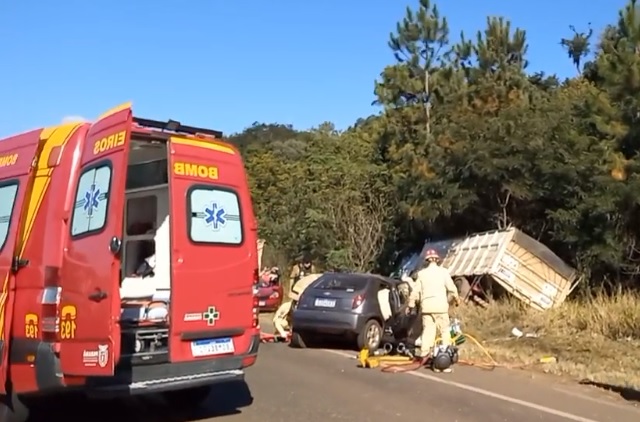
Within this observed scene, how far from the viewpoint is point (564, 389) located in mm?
11469

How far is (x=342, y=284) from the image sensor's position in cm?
1616

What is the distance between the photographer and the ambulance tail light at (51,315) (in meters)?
7.70

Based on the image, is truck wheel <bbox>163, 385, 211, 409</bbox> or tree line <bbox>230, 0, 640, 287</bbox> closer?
truck wheel <bbox>163, 385, 211, 409</bbox>

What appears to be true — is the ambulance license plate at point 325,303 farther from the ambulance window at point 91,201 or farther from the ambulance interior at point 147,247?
the ambulance window at point 91,201

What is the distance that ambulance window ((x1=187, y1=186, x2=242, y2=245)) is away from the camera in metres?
9.01

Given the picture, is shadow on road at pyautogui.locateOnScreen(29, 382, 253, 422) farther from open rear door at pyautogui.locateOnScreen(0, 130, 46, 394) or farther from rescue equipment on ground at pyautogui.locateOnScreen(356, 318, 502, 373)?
rescue equipment on ground at pyautogui.locateOnScreen(356, 318, 502, 373)

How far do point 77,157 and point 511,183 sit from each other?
17.1m

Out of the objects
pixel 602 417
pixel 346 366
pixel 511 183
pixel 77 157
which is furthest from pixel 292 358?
pixel 511 183

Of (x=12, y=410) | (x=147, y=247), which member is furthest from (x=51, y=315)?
(x=147, y=247)

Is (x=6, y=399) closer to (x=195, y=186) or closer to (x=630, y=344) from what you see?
(x=195, y=186)

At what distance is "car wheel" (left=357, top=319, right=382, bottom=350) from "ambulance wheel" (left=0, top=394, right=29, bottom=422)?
26.4 feet

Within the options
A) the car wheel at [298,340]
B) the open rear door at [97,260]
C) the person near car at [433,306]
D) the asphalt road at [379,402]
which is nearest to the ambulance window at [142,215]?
the asphalt road at [379,402]

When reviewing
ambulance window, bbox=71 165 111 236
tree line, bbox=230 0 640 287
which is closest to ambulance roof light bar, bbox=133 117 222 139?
ambulance window, bbox=71 165 111 236

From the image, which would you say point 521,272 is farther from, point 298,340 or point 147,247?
point 147,247
